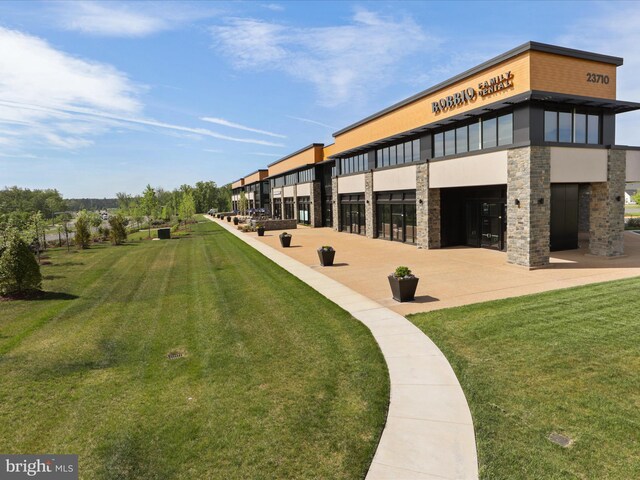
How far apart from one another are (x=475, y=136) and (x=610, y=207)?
7.66 metres

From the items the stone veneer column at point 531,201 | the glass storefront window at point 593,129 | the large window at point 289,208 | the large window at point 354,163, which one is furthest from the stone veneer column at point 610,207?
the large window at point 289,208

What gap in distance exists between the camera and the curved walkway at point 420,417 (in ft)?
17.2

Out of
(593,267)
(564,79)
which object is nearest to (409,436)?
(593,267)

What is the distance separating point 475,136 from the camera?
2144cm

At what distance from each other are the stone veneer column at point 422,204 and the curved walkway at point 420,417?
15.8 m

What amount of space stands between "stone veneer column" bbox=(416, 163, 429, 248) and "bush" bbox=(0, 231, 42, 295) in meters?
21.3

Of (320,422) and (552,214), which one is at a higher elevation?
(552,214)

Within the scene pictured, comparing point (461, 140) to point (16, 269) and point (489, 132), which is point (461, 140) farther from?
point (16, 269)

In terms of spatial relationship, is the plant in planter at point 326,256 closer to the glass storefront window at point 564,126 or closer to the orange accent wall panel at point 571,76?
the orange accent wall panel at point 571,76

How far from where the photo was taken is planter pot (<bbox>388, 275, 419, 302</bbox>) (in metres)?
13.1

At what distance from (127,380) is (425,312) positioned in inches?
323

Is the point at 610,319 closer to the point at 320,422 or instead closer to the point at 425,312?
the point at 425,312

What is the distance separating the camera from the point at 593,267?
17922 millimetres

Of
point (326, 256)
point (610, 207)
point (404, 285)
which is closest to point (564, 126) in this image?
point (610, 207)
